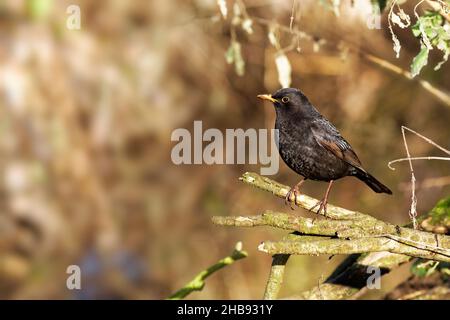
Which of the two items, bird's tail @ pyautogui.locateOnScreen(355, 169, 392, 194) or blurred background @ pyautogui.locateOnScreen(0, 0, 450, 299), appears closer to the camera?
bird's tail @ pyautogui.locateOnScreen(355, 169, 392, 194)

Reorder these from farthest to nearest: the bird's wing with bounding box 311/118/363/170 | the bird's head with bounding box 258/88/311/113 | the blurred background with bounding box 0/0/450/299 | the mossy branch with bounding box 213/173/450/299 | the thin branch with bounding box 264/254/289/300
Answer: the blurred background with bounding box 0/0/450/299, the bird's head with bounding box 258/88/311/113, the bird's wing with bounding box 311/118/363/170, the thin branch with bounding box 264/254/289/300, the mossy branch with bounding box 213/173/450/299

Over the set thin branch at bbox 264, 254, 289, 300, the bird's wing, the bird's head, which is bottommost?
thin branch at bbox 264, 254, 289, 300

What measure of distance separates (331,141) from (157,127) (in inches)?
242

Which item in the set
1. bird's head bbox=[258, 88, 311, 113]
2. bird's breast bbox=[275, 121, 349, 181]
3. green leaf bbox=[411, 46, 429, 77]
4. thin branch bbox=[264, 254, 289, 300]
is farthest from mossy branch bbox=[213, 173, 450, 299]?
bird's head bbox=[258, 88, 311, 113]

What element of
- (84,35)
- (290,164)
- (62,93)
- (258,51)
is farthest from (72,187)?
(290,164)

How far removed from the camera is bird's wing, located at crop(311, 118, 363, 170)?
625 centimetres

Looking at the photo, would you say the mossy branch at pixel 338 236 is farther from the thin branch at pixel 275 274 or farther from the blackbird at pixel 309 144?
the blackbird at pixel 309 144

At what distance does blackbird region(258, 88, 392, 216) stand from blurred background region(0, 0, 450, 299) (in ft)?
13.6

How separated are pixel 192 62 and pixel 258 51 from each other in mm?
952

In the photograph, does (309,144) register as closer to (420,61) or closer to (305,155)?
(305,155)

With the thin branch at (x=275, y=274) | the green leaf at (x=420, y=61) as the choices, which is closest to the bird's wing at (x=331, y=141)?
the thin branch at (x=275, y=274)

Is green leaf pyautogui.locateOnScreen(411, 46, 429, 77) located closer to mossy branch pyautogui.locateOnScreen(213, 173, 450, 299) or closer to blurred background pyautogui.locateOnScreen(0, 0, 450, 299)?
mossy branch pyautogui.locateOnScreen(213, 173, 450, 299)

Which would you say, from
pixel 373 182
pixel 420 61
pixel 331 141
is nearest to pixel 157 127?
pixel 373 182
